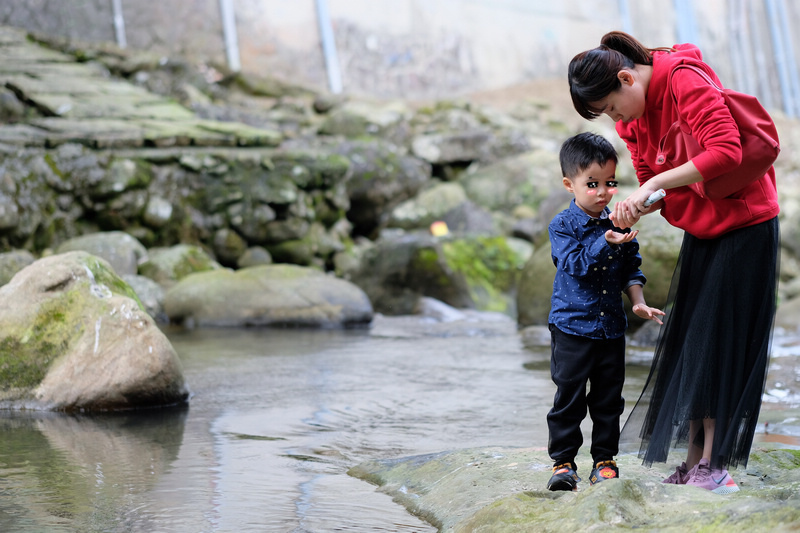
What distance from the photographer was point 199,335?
24.8 ft

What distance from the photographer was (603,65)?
8.28 ft

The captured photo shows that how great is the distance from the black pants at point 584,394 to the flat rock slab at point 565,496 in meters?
0.14

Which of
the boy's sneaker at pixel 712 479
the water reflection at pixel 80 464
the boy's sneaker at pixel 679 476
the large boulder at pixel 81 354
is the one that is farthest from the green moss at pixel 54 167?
the boy's sneaker at pixel 712 479

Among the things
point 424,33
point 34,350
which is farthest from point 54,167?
point 424,33

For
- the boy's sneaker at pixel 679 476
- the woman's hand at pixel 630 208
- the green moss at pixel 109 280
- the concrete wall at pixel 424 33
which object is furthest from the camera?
the concrete wall at pixel 424 33

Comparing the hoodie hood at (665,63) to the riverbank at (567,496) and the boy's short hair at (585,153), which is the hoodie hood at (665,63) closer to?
the boy's short hair at (585,153)

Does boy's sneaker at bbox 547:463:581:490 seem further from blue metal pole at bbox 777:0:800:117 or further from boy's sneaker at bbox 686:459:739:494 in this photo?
blue metal pole at bbox 777:0:800:117

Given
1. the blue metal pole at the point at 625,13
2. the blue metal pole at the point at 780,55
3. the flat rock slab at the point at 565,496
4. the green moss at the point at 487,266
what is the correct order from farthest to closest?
the blue metal pole at the point at 780,55
the blue metal pole at the point at 625,13
the green moss at the point at 487,266
the flat rock slab at the point at 565,496

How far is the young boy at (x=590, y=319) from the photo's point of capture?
2.60 meters

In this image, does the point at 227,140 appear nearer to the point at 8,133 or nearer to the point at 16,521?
the point at 8,133

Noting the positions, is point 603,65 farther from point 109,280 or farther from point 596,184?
point 109,280

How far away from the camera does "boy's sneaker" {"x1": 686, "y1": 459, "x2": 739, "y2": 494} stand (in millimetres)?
2523

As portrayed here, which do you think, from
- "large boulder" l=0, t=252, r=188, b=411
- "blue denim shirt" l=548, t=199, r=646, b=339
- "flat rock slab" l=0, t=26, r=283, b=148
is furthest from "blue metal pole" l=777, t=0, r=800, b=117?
"blue denim shirt" l=548, t=199, r=646, b=339

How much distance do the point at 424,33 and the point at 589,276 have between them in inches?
775
